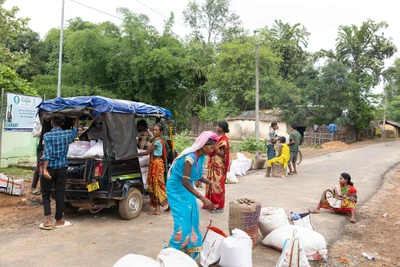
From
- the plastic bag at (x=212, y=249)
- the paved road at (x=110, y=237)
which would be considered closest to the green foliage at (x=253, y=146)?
the paved road at (x=110, y=237)

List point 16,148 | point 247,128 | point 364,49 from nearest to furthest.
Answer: point 16,148, point 247,128, point 364,49

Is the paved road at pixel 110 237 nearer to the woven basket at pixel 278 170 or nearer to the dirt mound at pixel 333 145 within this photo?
the woven basket at pixel 278 170

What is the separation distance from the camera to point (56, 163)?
17.2 ft

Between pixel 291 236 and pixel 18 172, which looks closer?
pixel 291 236

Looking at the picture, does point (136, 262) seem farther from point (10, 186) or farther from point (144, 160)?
point (10, 186)

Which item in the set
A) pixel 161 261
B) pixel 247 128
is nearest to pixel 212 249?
pixel 161 261

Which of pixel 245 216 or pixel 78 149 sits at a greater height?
pixel 78 149

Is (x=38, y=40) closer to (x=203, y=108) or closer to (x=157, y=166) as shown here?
(x=203, y=108)

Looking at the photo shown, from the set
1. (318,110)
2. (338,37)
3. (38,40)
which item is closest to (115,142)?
(318,110)

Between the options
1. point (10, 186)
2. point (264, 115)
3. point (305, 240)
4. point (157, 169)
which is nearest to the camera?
point (305, 240)

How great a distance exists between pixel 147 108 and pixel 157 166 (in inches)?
43.4

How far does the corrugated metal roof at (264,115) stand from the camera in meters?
30.9

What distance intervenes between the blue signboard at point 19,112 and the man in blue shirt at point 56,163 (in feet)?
18.7

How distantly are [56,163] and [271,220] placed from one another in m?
3.21
